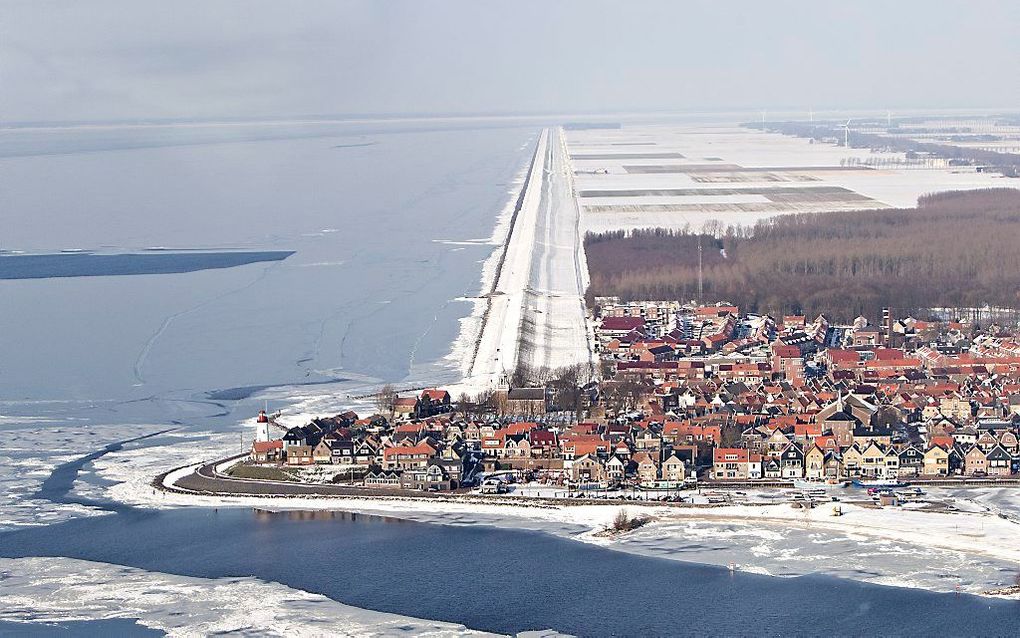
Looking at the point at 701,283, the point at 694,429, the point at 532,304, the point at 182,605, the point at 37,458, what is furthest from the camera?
the point at 701,283

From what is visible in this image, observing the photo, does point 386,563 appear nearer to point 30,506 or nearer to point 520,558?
point 520,558

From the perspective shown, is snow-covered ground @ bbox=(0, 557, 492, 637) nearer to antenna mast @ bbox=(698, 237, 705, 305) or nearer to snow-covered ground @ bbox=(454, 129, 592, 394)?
snow-covered ground @ bbox=(454, 129, 592, 394)

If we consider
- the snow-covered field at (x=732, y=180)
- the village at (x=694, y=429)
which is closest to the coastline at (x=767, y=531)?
the village at (x=694, y=429)

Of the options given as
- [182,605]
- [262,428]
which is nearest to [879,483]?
[262,428]

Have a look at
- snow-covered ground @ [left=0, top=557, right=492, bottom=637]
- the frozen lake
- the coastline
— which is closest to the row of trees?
the frozen lake

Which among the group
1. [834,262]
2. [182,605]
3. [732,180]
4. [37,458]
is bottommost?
[182,605]

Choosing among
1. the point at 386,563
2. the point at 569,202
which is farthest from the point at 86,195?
the point at 386,563

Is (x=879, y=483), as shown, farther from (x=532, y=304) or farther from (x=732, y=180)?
(x=732, y=180)
